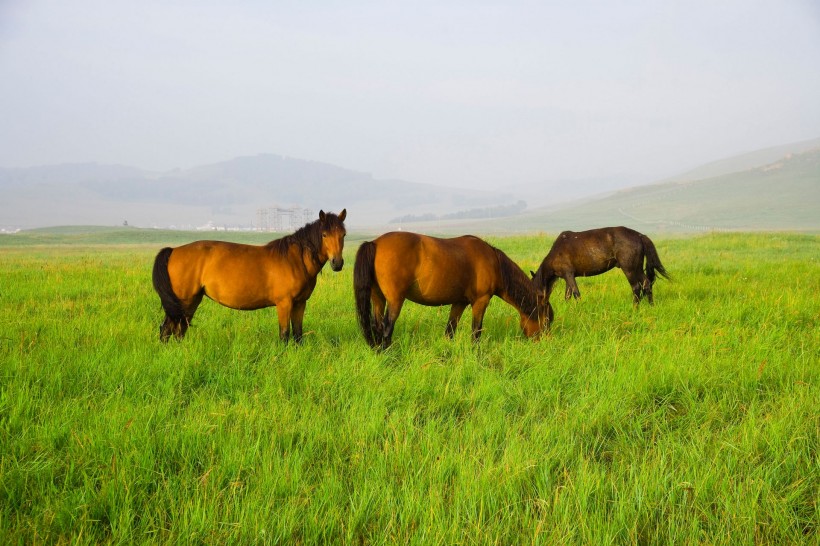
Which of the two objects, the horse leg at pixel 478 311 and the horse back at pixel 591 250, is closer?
the horse leg at pixel 478 311

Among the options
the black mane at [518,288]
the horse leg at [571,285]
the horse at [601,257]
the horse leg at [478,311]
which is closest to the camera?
the horse leg at [478,311]

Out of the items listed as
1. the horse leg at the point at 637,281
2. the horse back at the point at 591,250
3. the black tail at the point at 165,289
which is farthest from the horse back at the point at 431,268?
the horse leg at the point at 637,281

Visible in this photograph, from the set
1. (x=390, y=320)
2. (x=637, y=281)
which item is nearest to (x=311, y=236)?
(x=390, y=320)

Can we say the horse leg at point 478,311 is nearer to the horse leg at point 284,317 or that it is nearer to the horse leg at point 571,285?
the horse leg at point 284,317

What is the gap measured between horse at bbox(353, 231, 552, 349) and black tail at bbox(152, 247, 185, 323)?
2410 mm

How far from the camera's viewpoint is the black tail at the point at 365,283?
20.1 ft

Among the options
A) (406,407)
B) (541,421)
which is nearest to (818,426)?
(541,421)

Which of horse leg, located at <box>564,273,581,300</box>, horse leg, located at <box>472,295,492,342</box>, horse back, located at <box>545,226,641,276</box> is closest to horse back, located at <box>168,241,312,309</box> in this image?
horse leg, located at <box>472,295,492,342</box>

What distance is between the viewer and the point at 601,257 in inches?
385

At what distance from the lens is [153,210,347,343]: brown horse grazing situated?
19.9 ft

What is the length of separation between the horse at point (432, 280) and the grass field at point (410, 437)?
0.41 meters

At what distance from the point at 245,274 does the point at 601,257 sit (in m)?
7.36

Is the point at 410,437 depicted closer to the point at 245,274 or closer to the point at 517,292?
the point at 245,274

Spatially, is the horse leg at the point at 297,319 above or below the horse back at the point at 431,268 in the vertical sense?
below
